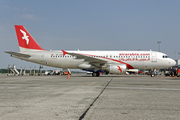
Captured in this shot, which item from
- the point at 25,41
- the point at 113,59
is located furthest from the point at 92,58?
the point at 25,41

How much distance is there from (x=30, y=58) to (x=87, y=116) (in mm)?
27539

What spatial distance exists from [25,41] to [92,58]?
1144cm

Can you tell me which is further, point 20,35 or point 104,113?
point 20,35

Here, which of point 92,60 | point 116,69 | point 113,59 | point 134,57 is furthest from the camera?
point 113,59

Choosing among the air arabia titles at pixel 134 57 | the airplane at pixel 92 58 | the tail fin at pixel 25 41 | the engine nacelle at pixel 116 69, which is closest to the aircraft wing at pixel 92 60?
the airplane at pixel 92 58

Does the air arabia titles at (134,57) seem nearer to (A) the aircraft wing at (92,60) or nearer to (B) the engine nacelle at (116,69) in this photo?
(B) the engine nacelle at (116,69)

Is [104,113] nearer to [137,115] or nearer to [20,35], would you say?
[137,115]

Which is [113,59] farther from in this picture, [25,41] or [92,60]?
[25,41]

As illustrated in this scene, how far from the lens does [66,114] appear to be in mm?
4234

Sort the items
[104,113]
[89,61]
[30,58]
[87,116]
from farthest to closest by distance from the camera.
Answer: [30,58], [89,61], [104,113], [87,116]

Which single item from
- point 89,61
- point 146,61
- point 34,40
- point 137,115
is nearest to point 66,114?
point 137,115

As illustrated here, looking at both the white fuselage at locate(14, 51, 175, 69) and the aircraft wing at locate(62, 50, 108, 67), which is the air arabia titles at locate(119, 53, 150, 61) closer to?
the white fuselage at locate(14, 51, 175, 69)

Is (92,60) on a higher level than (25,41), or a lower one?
lower

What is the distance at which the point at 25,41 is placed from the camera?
3086 centimetres
